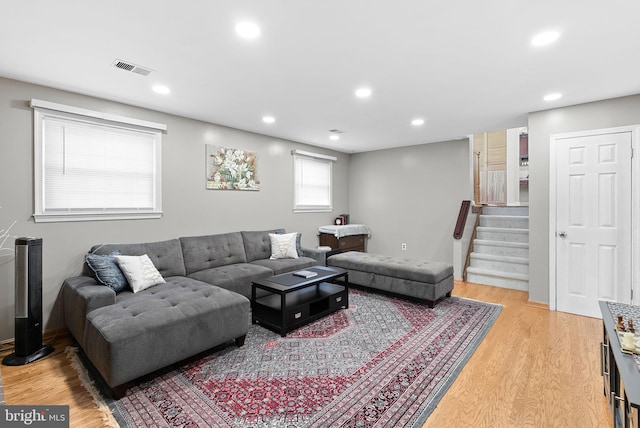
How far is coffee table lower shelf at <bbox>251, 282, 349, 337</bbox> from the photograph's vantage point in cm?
301

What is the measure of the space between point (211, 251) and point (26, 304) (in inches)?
73.0

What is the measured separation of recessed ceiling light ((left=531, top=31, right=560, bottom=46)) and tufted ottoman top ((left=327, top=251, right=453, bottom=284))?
249cm

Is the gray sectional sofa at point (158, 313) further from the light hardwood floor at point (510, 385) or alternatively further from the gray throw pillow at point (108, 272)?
the light hardwood floor at point (510, 385)

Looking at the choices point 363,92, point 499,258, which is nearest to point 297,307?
point 363,92

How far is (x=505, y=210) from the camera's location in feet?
19.1

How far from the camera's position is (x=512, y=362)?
2.50 meters

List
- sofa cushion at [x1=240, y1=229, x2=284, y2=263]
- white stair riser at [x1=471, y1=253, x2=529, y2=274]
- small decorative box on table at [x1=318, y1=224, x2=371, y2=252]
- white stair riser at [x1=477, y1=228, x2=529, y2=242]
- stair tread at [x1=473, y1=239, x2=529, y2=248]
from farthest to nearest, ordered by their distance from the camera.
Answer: small decorative box on table at [x1=318, y1=224, x2=371, y2=252], white stair riser at [x1=477, y1=228, x2=529, y2=242], stair tread at [x1=473, y1=239, x2=529, y2=248], white stair riser at [x1=471, y1=253, x2=529, y2=274], sofa cushion at [x1=240, y1=229, x2=284, y2=263]

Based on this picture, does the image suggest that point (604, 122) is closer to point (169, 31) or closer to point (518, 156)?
point (518, 156)

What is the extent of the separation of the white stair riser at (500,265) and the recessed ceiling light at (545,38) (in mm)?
3537

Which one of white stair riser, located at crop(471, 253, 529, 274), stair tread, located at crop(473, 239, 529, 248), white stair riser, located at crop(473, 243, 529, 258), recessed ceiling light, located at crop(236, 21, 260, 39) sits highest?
recessed ceiling light, located at crop(236, 21, 260, 39)

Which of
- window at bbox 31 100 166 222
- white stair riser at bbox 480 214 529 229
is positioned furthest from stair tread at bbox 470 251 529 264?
window at bbox 31 100 166 222

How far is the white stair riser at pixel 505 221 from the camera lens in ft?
17.2

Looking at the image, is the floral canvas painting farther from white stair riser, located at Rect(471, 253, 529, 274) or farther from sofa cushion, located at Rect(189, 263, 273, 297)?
white stair riser, located at Rect(471, 253, 529, 274)

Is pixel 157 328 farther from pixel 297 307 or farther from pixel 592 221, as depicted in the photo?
pixel 592 221
